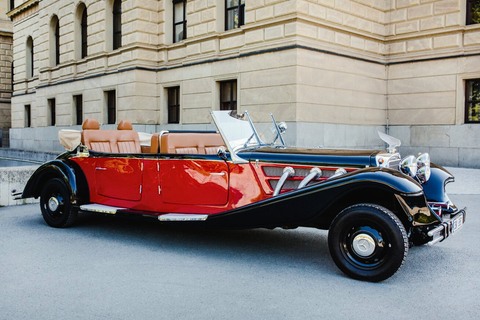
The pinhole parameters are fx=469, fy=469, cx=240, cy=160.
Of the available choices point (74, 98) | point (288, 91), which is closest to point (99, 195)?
point (288, 91)

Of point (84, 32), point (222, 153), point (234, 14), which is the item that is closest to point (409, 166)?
point (222, 153)

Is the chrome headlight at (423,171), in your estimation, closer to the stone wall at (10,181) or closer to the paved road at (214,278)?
the paved road at (214,278)

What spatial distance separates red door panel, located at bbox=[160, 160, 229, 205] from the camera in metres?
4.84

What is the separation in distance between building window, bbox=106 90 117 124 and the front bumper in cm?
1644

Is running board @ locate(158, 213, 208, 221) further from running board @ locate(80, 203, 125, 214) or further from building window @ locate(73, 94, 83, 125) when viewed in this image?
building window @ locate(73, 94, 83, 125)

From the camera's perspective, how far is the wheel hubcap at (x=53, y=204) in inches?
241

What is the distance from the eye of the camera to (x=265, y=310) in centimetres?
332

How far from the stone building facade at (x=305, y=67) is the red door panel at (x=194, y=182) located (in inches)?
314

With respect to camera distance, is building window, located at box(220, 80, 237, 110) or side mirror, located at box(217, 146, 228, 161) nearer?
side mirror, located at box(217, 146, 228, 161)

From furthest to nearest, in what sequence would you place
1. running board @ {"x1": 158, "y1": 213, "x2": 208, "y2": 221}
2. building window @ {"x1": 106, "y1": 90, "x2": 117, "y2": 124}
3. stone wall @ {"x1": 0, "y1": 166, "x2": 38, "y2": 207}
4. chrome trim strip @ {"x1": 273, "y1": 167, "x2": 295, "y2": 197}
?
1. building window @ {"x1": 106, "y1": 90, "x2": 117, "y2": 124}
2. stone wall @ {"x1": 0, "y1": 166, "x2": 38, "y2": 207}
3. running board @ {"x1": 158, "y1": 213, "x2": 208, "y2": 221}
4. chrome trim strip @ {"x1": 273, "y1": 167, "x2": 295, "y2": 197}

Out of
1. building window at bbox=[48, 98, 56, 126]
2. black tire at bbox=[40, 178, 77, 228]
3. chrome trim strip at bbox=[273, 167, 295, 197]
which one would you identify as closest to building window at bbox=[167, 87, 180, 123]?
building window at bbox=[48, 98, 56, 126]

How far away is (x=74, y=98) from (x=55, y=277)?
18587 millimetres

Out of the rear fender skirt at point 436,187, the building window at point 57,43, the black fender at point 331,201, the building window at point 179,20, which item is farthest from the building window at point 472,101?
the building window at point 57,43

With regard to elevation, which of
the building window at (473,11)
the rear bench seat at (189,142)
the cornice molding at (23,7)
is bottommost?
the rear bench seat at (189,142)
